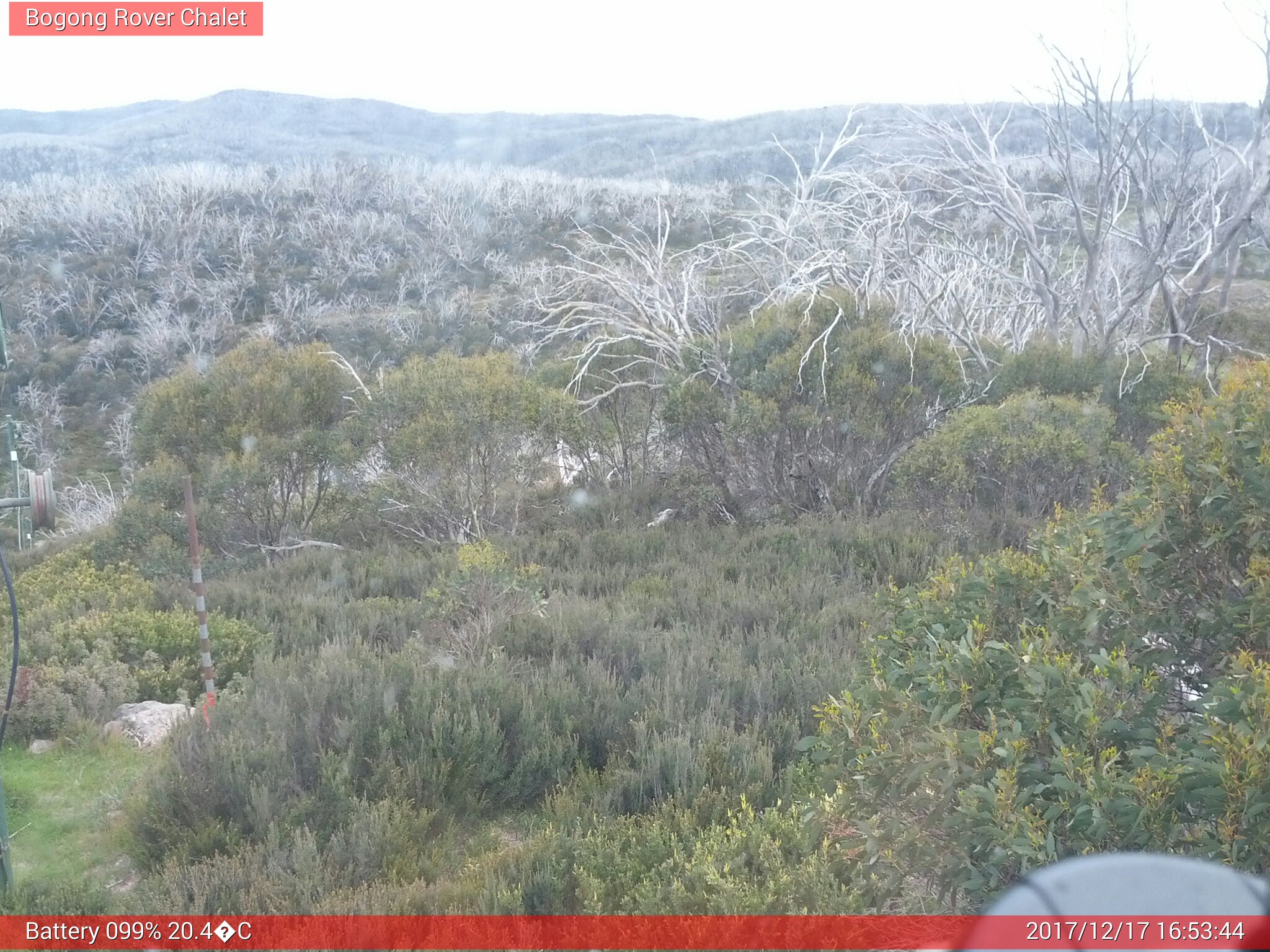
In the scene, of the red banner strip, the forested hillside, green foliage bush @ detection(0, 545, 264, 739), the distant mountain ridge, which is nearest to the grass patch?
the forested hillside

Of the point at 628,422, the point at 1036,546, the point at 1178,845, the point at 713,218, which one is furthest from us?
the point at 713,218

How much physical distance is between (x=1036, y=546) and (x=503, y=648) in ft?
11.5

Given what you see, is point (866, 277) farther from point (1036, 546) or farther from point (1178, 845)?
point (1178, 845)

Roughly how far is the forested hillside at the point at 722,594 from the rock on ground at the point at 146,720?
0.13 m

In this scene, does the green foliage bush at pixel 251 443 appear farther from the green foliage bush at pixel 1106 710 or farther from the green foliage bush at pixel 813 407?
the green foliage bush at pixel 1106 710

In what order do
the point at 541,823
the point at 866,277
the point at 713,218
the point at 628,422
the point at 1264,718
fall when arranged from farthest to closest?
the point at 713,218 < the point at 628,422 < the point at 866,277 < the point at 541,823 < the point at 1264,718

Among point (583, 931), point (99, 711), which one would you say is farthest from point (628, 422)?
point (583, 931)

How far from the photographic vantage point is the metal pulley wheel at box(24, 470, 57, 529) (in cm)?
346

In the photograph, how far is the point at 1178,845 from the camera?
2186mm

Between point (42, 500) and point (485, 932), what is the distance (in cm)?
232

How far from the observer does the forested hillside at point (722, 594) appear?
2436 millimetres

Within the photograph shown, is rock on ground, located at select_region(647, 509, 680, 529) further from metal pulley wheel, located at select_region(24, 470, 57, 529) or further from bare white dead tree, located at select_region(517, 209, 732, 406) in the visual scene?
metal pulley wheel, located at select_region(24, 470, 57, 529)

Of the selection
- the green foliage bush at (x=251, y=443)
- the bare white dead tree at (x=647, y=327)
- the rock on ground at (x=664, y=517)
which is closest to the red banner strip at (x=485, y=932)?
the rock on ground at (x=664, y=517)

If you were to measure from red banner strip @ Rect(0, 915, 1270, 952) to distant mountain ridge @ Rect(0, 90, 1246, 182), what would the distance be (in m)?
37.4
